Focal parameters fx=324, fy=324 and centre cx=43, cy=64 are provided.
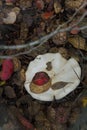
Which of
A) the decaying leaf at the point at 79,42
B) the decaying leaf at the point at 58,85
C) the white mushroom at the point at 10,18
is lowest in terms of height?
the decaying leaf at the point at 58,85

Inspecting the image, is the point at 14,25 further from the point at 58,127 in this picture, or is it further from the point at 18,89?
the point at 58,127

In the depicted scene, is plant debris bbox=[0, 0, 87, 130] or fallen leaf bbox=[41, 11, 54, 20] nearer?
plant debris bbox=[0, 0, 87, 130]

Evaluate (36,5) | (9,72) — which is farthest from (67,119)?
(36,5)

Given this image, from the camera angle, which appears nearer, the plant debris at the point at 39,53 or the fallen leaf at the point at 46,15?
the plant debris at the point at 39,53

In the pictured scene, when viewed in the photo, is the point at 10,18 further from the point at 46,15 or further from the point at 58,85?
the point at 58,85

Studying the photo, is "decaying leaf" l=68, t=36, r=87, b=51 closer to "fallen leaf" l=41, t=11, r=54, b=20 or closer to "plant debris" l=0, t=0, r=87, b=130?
"plant debris" l=0, t=0, r=87, b=130

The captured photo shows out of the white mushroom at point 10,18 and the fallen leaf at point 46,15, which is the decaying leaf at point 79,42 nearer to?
the fallen leaf at point 46,15

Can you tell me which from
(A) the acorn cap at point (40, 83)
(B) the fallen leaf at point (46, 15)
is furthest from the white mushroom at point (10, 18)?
(A) the acorn cap at point (40, 83)

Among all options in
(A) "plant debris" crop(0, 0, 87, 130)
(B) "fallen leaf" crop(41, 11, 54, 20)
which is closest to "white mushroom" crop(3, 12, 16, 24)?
(A) "plant debris" crop(0, 0, 87, 130)
